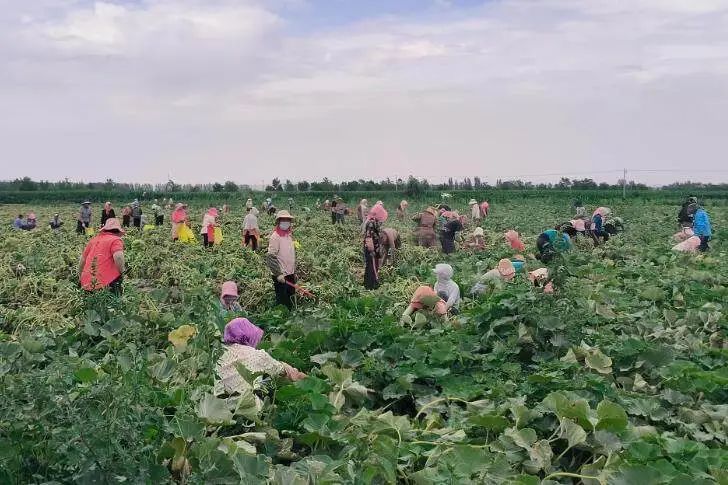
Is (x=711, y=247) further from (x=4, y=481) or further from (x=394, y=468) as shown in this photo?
(x=4, y=481)

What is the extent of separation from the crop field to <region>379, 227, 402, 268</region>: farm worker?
354cm

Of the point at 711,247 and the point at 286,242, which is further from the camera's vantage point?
the point at 711,247

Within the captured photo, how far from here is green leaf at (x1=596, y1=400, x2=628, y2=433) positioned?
367 centimetres

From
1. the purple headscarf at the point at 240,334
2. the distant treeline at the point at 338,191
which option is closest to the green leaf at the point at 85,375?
the purple headscarf at the point at 240,334

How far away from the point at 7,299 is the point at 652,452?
27.2 feet

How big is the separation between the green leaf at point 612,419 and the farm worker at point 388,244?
7.81 metres

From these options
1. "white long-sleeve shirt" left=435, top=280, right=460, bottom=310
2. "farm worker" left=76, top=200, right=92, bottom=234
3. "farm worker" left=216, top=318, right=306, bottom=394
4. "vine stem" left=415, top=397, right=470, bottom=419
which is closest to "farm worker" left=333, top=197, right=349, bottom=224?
"farm worker" left=76, top=200, right=92, bottom=234

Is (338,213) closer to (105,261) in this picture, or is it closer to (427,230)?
(427,230)

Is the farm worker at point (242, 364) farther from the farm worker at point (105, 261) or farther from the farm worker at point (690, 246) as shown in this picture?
the farm worker at point (690, 246)

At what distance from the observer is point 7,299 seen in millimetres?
9141

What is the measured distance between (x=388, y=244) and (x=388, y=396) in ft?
23.7

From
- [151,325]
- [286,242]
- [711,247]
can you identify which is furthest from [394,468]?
[711,247]

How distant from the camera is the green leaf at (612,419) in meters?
3.67

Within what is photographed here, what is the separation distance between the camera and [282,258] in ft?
29.5
